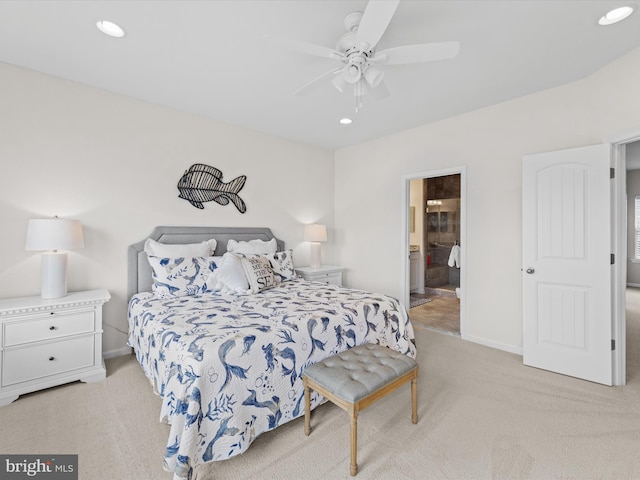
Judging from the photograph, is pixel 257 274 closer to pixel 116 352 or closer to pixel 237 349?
pixel 237 349

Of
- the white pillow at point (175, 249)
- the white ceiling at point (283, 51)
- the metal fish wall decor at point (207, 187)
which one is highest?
the white ceiling at point (283, 51)

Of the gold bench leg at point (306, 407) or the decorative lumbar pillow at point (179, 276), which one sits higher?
the decorative lumbar pillow at point (179, 276)

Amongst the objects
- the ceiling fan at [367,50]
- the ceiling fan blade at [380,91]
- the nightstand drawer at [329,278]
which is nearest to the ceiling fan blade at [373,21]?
the ceiling fan at [367,50]

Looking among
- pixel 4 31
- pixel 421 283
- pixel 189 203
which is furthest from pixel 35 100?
pixel 421 283

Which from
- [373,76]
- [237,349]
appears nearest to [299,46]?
[373,76]

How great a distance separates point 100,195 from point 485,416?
3.78 meters

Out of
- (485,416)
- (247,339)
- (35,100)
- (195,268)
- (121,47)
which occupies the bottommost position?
(485,416)

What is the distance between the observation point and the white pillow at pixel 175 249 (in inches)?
123

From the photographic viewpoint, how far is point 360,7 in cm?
182

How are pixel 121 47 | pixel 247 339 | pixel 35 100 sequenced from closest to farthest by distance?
pixel 247 339 < pixel 121 47 < pixel 35 100

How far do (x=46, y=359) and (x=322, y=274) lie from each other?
2.96m

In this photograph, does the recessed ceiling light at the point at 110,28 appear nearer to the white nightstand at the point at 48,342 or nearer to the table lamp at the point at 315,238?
the white nightstand at the point at 48,342

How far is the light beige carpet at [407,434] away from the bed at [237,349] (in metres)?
0.21

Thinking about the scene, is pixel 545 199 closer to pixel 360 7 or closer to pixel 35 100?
pixel 360 7
